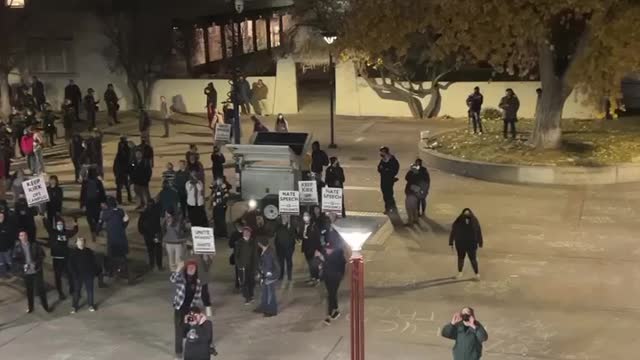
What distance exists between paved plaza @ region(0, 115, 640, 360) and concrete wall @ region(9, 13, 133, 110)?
61.8 feet

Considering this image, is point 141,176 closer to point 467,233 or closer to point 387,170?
point 387,170

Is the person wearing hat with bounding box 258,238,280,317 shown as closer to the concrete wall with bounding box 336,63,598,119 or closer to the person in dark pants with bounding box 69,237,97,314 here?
the person in dark pants with bounding box 69,237,97,314

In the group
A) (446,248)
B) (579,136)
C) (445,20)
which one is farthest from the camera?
(579,136)

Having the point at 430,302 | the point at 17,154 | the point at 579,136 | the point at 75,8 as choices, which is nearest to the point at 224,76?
the point at 75,8

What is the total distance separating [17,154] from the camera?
88.3 feet

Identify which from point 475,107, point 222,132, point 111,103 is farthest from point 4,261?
point 111,103

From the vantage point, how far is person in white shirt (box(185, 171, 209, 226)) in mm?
17828

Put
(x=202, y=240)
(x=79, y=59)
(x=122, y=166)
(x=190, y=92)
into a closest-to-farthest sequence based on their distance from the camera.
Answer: (x=202, y=240)
(x=122, y=166)
(x=190, y=92)
(x=79, y=59)

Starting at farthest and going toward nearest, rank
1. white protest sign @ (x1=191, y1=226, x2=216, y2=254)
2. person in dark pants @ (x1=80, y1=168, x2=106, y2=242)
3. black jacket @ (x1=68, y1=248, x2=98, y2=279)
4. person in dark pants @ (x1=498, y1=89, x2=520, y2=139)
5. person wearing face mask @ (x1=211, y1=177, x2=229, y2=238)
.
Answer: person in dark pants @ (x1=498, y1=89, x2=520, y2=139)
person in dark pants @ (x1=80, y1=168, x2=106, y2=242)
person wearing face mask @ (x1=211, y1=177, x2=229, y2=238)
black jacket @ (x1=68, y1=248, x2=98, y2=279)
white protest sign @ (x1=191, y1=226, x2=216, y2=254)

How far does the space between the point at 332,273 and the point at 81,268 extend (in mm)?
3726

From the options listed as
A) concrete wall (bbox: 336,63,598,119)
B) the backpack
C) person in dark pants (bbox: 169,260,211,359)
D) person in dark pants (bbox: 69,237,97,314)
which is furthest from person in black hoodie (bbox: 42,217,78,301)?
concrete wall (bbox: 336,63,598,119)

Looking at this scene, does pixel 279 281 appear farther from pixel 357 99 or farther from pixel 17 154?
pixel 357 99

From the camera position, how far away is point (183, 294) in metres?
12.4

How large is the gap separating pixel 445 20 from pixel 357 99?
12173mm
